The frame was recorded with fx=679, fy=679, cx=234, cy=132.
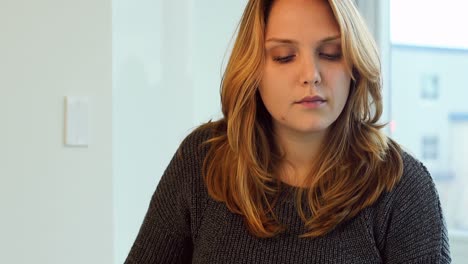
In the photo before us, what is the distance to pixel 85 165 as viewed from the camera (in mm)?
1573

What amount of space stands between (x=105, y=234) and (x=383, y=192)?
0.75 m

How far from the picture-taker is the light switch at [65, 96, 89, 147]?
5.10ft

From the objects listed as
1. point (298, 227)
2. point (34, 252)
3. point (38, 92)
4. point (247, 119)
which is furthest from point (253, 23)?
point (34, 252)

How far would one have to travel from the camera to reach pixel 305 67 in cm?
103

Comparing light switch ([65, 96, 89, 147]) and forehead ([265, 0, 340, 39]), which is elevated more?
forehead ([265, 0, 340, 39])

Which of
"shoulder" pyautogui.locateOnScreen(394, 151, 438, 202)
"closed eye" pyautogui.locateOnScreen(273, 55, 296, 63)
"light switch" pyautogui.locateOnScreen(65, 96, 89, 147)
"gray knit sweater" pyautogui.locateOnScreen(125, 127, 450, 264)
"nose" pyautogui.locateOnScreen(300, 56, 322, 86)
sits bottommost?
"gray knit sweater" pyautogui.locateOnScreen(125, 127, 450, 264)

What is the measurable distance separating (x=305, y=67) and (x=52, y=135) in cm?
75

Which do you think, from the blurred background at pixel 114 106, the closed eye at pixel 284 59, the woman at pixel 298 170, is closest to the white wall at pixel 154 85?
the blurred background at pixel 114 106

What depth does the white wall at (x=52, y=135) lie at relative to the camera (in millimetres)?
1520

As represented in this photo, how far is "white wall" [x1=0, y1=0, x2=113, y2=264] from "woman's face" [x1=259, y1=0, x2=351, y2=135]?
0.62 meters

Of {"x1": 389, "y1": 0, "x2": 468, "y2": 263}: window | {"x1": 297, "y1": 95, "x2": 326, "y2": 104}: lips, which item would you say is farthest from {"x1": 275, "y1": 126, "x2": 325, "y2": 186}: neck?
{"x1": 389, "y1": 0, "x2": 468, "y2": 263}: window

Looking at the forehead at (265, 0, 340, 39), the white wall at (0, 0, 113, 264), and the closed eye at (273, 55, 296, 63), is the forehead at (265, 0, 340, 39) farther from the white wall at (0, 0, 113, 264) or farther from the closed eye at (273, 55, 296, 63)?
the white wall at (0, 0, 113, 264)

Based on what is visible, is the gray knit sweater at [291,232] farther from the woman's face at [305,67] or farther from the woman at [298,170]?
the woman's face at [305,67]

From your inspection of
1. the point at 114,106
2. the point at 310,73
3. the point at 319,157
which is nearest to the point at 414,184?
the point at 319,157
